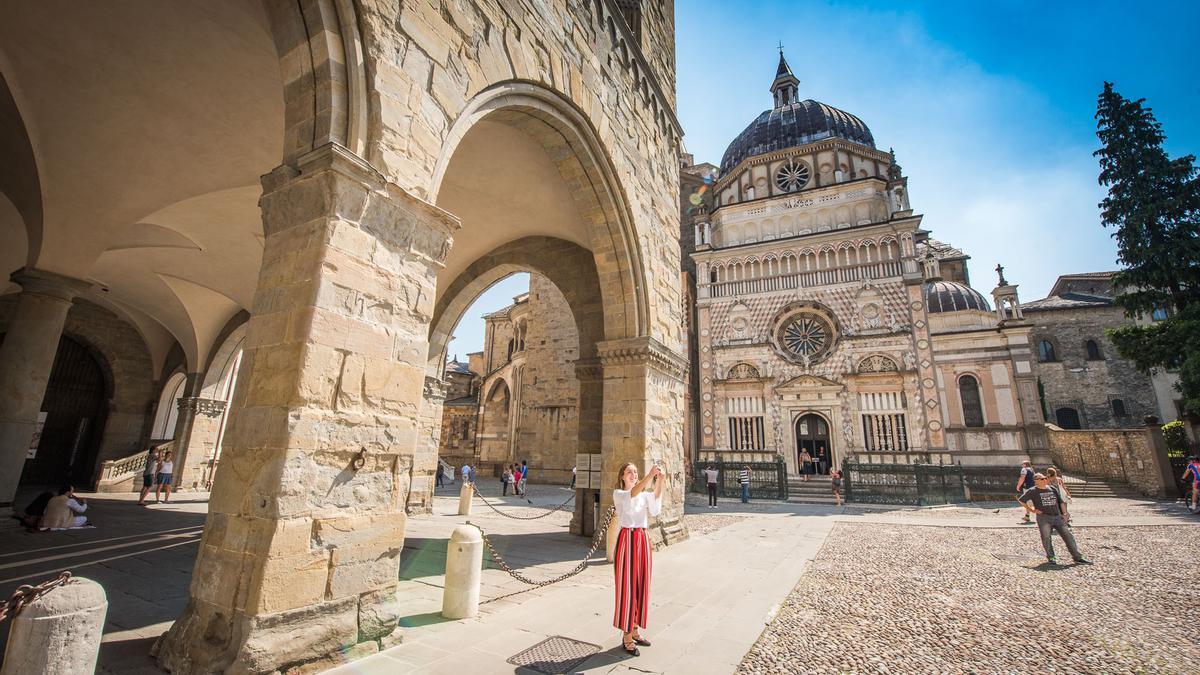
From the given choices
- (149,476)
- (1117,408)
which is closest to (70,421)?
(149,476)

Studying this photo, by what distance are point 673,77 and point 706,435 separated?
58.2ft

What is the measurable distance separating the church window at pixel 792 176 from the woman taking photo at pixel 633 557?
26.9 metres

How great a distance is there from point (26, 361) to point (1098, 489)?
98.7 ft

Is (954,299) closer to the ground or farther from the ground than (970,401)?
farther from the ground

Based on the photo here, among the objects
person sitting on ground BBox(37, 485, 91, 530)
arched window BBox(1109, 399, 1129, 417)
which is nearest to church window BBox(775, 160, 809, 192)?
arched window BBox(1109, 399, 1129, 417)

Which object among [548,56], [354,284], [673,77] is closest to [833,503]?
[673,77]

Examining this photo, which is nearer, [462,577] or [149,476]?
[462,577]

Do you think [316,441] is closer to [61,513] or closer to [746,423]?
[61,513]

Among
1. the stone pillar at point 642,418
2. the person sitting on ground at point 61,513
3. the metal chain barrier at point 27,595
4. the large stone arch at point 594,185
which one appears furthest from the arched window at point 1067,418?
the person sitting on ground at point 61,513

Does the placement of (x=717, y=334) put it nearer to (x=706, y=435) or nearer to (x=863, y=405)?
(x=706, y=435)

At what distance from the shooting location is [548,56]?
5.82 m

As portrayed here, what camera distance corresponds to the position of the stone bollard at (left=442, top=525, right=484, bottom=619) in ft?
12.4

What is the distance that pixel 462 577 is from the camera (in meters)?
3.80

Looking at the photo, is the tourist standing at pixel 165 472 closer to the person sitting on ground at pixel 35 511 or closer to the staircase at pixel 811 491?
the person sitting on ground at pixel 35 511
